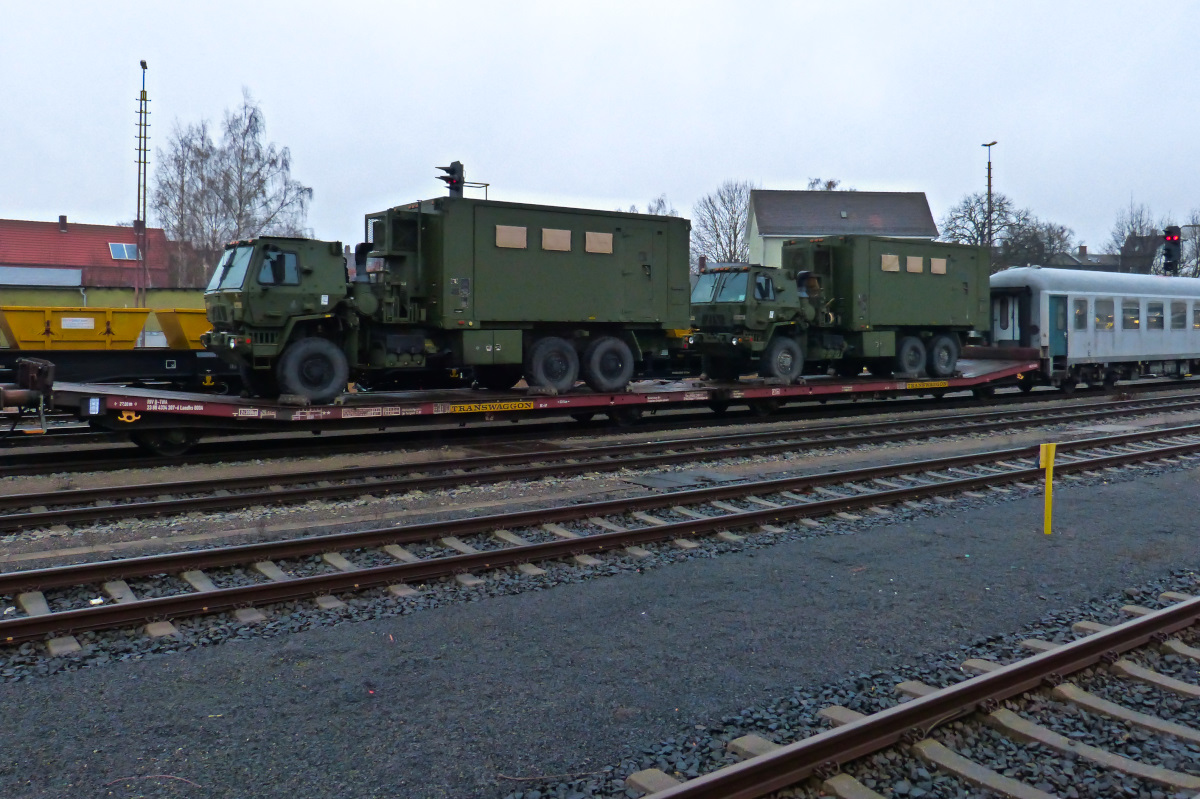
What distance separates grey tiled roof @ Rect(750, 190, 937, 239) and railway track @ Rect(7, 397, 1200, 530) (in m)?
50.9

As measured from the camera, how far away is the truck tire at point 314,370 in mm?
13781

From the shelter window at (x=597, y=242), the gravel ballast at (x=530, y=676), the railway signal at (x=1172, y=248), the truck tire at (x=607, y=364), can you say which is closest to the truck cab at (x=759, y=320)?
the truck tire at (x=607, y=364)

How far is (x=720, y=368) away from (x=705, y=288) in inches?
67.5

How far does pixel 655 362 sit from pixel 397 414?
981cm

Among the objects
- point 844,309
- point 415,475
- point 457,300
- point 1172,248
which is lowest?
point 415,475

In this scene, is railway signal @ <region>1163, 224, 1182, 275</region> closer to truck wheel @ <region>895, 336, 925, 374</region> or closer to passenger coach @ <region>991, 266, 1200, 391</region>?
passenger coach @ <region>991, 266, 1200, 391</region>

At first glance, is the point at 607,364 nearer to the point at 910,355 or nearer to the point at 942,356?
the point at 910,355

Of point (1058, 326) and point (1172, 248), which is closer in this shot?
point (1058, 326)

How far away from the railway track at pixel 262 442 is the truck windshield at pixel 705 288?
2333 mm

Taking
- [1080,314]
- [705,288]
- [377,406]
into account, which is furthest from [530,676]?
[1080,314]

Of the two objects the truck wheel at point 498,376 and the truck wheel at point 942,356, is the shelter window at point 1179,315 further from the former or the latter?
the truck wheel at point 498,376

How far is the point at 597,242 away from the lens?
16.2m

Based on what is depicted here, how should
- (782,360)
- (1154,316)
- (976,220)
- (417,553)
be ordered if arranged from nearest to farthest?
1. (417,553)
2. (782,360)
3. (1154,316)
4. (976,220)

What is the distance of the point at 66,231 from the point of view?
56.7m
